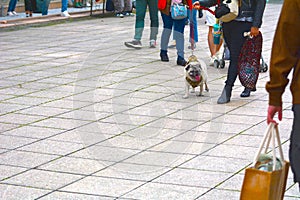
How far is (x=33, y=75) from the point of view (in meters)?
11.2

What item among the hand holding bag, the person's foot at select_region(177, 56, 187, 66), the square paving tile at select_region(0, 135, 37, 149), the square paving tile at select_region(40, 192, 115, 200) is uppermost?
the hand holding bag

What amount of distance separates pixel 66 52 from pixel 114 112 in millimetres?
5019

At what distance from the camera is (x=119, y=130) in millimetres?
7852

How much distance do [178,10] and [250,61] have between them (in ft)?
9.47

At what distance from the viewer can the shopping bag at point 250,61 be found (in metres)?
9.21

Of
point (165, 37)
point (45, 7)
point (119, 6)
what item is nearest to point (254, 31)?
point (165, 37)

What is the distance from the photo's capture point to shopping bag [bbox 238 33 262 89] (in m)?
9.21

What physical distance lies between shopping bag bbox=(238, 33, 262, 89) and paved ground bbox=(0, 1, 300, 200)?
11.3 inches

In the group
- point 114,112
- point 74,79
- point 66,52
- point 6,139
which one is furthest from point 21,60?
point 6,139

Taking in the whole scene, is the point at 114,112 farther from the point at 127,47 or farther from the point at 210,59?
the point at 127,47

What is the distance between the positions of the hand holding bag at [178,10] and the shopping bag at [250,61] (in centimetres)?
279

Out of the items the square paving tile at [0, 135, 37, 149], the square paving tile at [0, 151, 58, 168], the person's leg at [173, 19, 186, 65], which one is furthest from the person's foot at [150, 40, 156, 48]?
the square paving tile at [0, 151, 58, 168]

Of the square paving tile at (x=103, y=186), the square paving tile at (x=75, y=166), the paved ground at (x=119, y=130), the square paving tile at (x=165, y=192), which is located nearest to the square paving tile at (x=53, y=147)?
the paved ground at (x=119, y=130)

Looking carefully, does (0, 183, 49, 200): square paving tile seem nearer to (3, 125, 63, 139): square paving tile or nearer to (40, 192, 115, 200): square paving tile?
(40, 192, 115, 200): square paving tile
